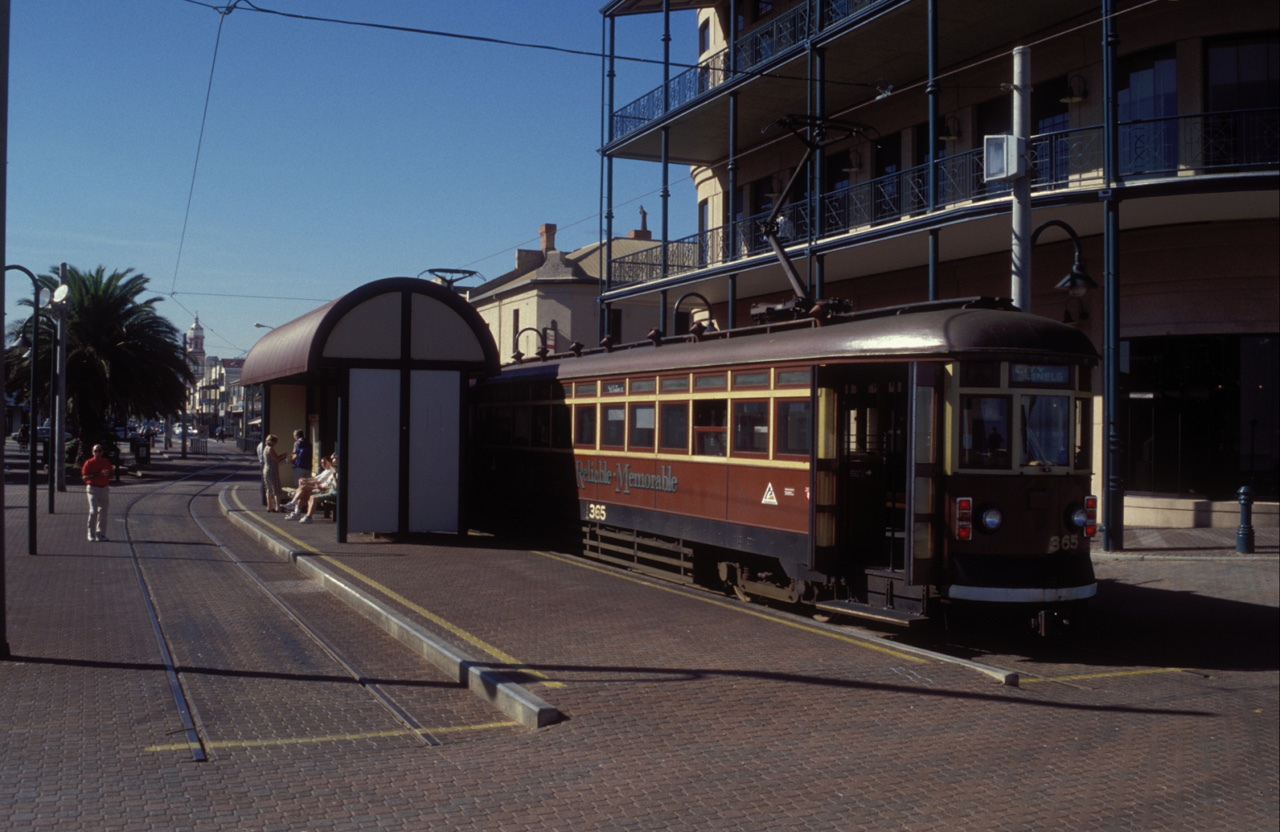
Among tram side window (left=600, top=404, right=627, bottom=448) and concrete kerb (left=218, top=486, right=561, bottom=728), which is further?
tram side window (left=600, top=404, right=627, bottom=448)

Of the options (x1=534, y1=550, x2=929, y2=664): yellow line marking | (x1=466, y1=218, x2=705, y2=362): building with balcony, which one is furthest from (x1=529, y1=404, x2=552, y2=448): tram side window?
(x1=466, y1=218, x2=705, y2=362): building with balcony

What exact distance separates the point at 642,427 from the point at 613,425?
0.87m

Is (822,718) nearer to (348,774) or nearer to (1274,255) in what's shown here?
(348,774)

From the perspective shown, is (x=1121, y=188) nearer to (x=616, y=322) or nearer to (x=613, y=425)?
(x=613, y=425)

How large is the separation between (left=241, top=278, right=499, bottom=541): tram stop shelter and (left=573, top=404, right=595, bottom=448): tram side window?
2142mm

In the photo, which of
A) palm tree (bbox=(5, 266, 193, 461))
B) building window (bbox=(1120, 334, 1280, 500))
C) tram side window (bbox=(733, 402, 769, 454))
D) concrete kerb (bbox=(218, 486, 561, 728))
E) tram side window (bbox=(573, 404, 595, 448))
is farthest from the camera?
palm tree (bbox=(5, 266, 193, 461))

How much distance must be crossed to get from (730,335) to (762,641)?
429 centimetres

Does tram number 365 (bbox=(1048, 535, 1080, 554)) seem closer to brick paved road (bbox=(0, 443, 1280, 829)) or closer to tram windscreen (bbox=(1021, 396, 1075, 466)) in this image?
tram windscreen (bbox=(1021, 396, 1075, 466))

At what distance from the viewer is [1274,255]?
58.6 feet

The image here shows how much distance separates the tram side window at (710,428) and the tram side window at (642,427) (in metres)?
1.11

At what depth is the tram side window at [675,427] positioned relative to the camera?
13.0 meters

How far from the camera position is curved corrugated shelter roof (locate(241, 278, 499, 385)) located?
53.6ft

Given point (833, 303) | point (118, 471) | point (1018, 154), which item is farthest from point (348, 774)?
point (118, 471)

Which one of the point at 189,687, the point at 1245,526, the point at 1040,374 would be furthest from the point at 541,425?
the point at 1245,526
